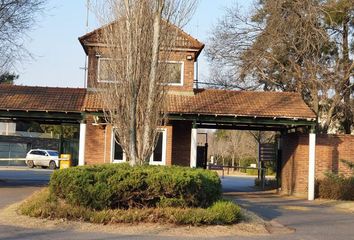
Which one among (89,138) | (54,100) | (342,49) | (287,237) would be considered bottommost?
(287,237)

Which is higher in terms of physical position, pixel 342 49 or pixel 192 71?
pixel 342 49

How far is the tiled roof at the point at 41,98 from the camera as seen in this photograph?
24.7 metres

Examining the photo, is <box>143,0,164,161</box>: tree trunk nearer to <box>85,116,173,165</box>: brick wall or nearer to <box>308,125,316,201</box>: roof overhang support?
<box>85,116,173,165</box>: brick wall

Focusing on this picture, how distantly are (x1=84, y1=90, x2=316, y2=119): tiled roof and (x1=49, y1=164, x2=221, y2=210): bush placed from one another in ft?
27.2

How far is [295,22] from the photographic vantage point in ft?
97.8

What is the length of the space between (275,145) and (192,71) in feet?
25.2

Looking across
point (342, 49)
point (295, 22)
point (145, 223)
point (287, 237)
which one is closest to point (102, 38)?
point (145, 223)

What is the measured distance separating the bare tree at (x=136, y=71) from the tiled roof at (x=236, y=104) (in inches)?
216

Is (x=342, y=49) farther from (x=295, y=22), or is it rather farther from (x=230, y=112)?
(x=230, y=112)

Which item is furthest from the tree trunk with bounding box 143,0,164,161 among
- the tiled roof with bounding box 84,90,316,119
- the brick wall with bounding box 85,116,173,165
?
the brick wall with bounding box 85,116,173,165

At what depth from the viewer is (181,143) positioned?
1064 inches

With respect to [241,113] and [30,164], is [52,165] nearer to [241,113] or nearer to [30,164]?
[30,164]

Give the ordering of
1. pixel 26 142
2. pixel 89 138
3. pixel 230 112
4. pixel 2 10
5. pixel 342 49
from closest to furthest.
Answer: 1. pixel 230 112
2. pixel 89 138
3. pixel 2 10
4. pixel 342 49
5. pixel 26 142

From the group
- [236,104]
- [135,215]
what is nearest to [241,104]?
[236,104]
